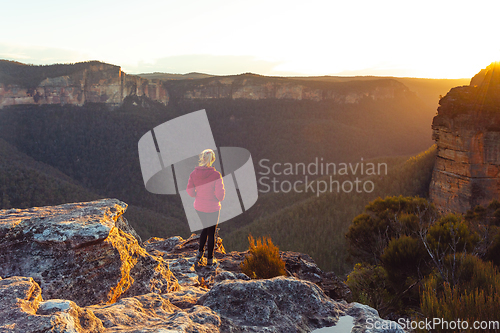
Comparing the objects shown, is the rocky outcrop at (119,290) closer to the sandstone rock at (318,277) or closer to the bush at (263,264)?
the bush at (263,264)

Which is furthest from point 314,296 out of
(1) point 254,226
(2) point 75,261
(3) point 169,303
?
(1) point 254,226

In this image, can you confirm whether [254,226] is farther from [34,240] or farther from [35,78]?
[35,78]

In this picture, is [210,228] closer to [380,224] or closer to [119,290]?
[119,290]

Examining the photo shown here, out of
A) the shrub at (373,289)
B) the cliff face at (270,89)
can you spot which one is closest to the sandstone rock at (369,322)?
the shrub at (373,289)

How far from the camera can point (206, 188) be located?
17.7ft

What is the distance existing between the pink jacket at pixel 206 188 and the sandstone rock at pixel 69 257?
2.01 metres

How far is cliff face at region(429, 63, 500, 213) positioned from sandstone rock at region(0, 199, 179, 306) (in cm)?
1716

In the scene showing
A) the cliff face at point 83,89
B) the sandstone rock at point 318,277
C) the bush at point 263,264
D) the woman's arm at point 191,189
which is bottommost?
the sandstone rock at point 318,277

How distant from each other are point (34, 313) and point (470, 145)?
18.5 m

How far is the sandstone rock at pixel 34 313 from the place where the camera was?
1799 mm

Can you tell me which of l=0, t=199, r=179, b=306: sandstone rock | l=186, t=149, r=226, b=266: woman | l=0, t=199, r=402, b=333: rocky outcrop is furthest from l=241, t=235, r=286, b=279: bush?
l=0, t=199, r=179, b=306: sandstone rock

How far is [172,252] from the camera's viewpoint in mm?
7230

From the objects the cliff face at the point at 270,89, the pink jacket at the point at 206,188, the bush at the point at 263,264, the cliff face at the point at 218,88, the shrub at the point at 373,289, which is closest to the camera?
the bush at the point at 263,264

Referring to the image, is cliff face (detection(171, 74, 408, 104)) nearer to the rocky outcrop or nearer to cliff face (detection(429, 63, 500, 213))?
cliff face (detection(429, 63, 500, 213))
